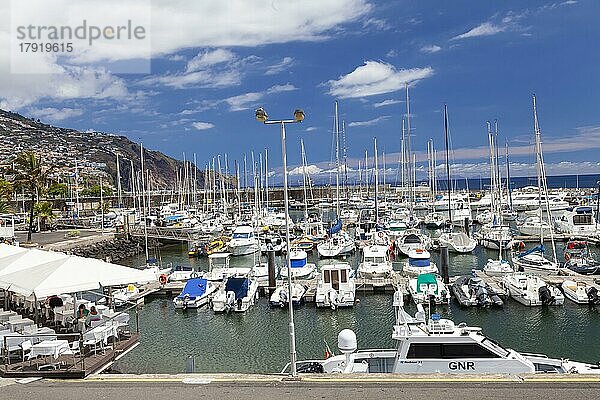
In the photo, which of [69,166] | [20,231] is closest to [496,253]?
[20,231]

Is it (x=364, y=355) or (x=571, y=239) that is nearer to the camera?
(x=364, y=355)

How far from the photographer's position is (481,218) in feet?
255

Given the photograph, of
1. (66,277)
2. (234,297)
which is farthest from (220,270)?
(66,277)

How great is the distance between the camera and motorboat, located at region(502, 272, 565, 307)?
29406mm

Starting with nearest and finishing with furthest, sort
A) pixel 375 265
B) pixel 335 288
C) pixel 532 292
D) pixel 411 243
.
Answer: pixel 532 292, pixel 335 288, pixel 375 265, pixel 411 243

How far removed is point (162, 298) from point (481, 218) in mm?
54632

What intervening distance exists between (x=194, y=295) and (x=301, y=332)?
313 inches

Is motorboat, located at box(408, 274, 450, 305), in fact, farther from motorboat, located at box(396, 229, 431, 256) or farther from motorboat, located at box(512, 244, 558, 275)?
motorboat, located at box(396, 229, 431, 256)

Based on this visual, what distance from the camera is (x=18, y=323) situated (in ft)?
57.7

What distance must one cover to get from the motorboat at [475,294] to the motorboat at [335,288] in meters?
5.85

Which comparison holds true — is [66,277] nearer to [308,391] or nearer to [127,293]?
[308,391]

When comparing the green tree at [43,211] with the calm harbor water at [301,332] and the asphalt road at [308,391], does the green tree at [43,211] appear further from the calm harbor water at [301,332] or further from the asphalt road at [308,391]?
the asphalt road at [308,391]

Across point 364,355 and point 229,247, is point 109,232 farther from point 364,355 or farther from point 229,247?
point 364,355

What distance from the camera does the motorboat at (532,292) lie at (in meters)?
29.4
